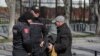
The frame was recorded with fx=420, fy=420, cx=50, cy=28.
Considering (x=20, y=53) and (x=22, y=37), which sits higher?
(x=22, y=37)

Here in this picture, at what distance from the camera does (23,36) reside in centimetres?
852

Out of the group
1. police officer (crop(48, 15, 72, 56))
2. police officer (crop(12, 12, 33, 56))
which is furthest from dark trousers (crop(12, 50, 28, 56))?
police officer (crop(48, 15, 72, 56))

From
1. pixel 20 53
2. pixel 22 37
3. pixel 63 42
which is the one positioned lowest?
pixel 20 53

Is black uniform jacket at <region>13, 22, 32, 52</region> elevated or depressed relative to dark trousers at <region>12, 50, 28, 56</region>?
elevated

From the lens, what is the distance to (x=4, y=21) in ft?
135

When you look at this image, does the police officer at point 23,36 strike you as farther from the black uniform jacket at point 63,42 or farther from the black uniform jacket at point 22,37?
the black uniform jacket at point 63,42

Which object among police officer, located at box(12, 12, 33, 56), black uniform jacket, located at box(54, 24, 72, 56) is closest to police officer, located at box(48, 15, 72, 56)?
black uniform jacket, located at box(54, 24, 72, 56)

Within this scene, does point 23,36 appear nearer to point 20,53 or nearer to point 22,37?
point 22,37

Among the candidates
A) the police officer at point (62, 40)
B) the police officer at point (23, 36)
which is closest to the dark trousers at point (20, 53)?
the police officer at point (23, 36)

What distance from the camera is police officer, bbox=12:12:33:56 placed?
8.54 meters

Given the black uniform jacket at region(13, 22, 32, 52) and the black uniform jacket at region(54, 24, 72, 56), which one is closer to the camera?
the black uniform jacket at region(13, 22, 32, 52)

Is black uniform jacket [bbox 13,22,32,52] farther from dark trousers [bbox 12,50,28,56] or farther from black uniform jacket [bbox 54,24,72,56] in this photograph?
black uniform jacket [bbox 54,24,72,56]

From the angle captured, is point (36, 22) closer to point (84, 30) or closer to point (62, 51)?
point (62, 51)

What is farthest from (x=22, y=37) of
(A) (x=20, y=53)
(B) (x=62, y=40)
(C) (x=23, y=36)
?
(B) (x=62, y=40)
